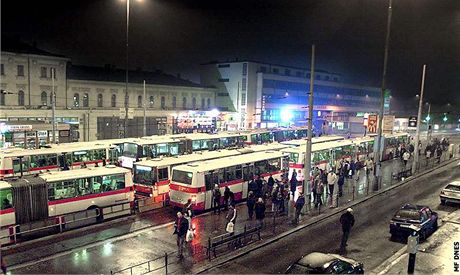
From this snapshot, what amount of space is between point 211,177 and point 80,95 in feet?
122

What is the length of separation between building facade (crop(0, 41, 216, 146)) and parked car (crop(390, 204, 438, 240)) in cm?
2400

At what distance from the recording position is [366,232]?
17625mm

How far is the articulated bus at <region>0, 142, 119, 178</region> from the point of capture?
2447cm

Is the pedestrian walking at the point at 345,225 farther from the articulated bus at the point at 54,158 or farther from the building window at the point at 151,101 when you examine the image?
the building window at the point at 151,101

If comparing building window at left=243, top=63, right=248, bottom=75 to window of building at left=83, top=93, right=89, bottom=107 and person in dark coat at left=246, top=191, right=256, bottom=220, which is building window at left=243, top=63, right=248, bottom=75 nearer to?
window of building at left=83, top=93, right=89, bottom=107

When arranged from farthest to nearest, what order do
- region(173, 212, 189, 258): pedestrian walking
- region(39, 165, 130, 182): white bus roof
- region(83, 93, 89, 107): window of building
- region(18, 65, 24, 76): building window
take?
1. region(83, 93, 89, 107): window of building
2. region(18, 65, 24, 76): building window
3. region(39, 165, 130, 182): white bus roof
4. region(173, 212, 189, 258): pedestrian walking

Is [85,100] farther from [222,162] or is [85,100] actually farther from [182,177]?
[182,177]

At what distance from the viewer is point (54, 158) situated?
2647cm

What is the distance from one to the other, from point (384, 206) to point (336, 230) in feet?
20.0

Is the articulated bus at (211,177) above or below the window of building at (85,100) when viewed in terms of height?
below

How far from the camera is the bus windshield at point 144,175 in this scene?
22516 millimetres

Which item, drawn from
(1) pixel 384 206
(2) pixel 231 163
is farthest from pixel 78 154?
(1) pixel 384 206

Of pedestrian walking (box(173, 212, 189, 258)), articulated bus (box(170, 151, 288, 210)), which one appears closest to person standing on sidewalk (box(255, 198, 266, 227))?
articulated bus (box(170, 151, 288, 210))

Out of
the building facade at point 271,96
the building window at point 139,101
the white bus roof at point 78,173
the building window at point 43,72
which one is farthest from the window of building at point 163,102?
the white bus roof at point 78,173
